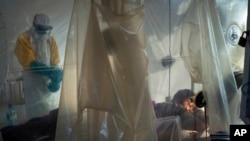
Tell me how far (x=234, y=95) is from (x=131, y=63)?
2.80 ft

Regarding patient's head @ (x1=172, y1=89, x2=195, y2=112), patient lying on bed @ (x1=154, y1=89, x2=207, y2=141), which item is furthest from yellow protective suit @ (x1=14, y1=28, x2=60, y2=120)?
patient's head @ (x1=172, y1=89, x2=195, y2=112)

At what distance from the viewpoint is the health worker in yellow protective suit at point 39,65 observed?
1014 millimetres

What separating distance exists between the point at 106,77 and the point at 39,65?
304mm

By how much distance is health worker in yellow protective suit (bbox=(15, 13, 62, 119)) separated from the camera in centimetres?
101

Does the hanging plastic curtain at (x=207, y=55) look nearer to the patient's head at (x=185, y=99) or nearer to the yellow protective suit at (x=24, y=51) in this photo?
the patient's head at (x=185, y=99)

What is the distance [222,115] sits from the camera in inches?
58.2

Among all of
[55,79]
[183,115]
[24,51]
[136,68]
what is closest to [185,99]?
[183,115]

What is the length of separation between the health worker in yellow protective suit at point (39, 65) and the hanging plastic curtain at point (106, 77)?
9cm

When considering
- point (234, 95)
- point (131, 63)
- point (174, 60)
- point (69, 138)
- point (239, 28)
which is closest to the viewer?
point (69, 138)

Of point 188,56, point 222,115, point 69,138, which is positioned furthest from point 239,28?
point 69,138

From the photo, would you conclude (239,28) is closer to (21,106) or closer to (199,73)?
(199,73)

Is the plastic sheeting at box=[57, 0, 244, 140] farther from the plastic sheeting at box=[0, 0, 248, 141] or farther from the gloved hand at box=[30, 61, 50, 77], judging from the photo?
the gloved hand at box=[30, 61, 50, 77]

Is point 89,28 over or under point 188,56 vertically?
over

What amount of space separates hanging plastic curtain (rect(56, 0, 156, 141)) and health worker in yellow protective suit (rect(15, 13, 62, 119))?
0.09 metres
